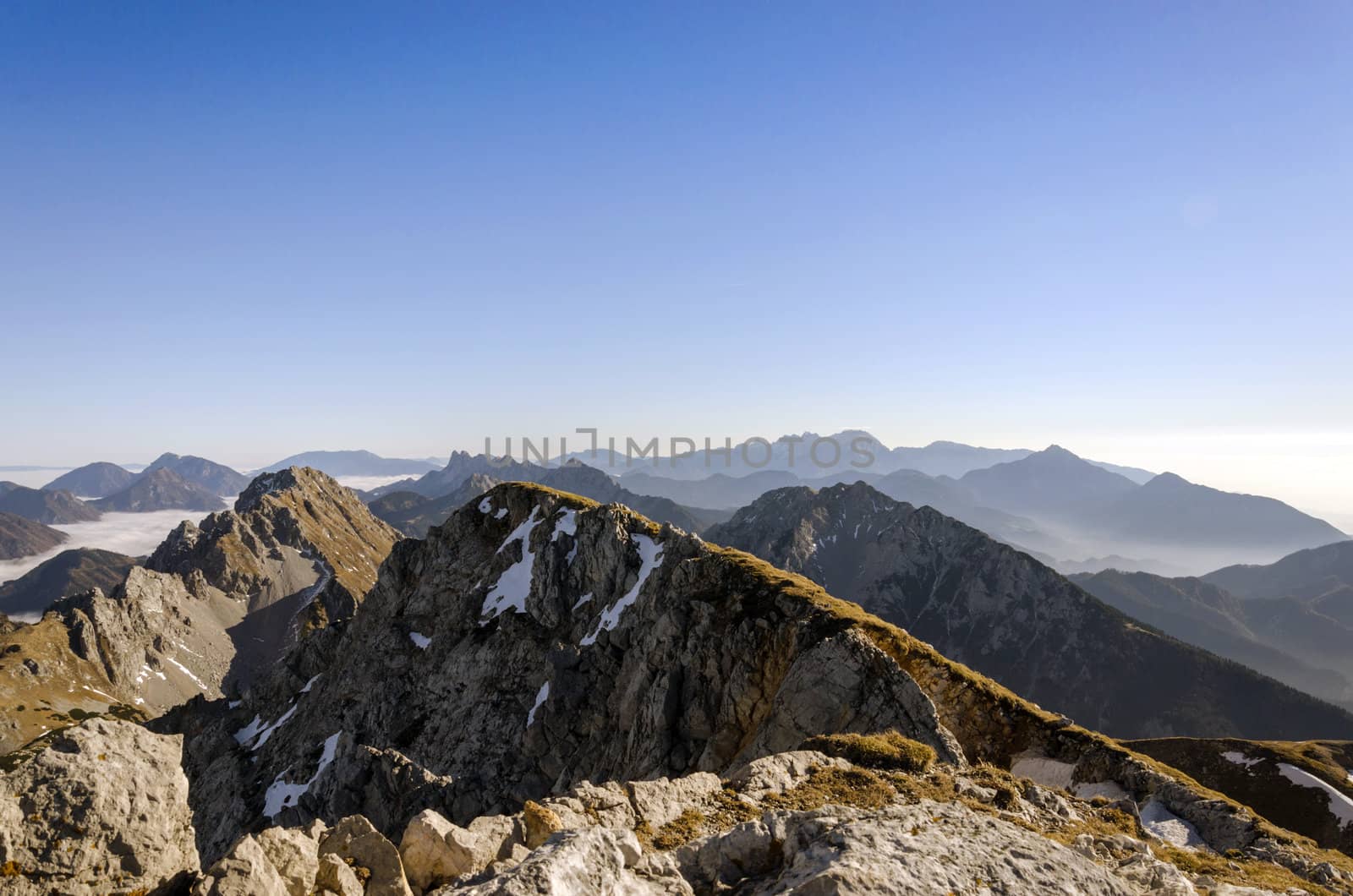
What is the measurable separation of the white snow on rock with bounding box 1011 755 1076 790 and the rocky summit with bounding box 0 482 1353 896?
12 centimetres

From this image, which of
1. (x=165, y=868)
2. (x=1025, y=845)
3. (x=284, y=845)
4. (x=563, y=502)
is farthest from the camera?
(x=563, y=502)

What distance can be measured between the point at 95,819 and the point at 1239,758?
94.1m

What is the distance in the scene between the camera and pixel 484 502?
275 feet

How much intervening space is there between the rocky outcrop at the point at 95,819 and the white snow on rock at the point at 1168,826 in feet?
96.0

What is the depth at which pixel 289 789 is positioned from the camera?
64.4 metres

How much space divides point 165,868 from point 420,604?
230 feet

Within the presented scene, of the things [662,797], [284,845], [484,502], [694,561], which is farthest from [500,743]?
[284,845]

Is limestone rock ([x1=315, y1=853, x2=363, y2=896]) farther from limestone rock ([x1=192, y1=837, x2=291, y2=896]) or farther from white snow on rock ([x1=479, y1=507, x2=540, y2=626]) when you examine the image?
white snow on rock ([x1=479, y1=507, x2=540, y2=626])

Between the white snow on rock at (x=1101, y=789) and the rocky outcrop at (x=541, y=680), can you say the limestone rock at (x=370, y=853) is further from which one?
the white snow on rock at (x=1101, y=789)

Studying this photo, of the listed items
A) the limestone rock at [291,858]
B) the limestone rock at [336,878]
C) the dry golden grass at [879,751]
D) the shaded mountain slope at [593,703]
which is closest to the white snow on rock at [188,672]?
the shaded mountain slope at [593,703]

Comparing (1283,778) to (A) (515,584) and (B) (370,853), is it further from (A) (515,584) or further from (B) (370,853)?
(B) (370,853)

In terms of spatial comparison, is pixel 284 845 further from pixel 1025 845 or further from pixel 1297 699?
pixel 1297 699

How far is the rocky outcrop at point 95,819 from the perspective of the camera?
9.31 metres

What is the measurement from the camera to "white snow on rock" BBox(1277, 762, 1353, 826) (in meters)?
54.2
